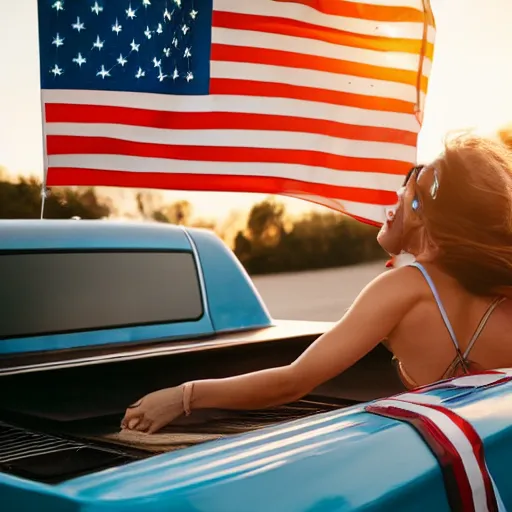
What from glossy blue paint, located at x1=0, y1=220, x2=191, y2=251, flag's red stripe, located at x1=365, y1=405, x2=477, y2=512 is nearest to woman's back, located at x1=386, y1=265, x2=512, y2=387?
flag's red stripe, located at x1=365, y1=405, x2=477, y2=512

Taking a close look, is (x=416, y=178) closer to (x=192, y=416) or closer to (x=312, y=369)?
(x=312, y=369)

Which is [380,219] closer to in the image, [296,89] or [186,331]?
[296,89]

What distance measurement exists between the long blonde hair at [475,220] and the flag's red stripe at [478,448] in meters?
0.70

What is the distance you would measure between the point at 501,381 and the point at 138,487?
3.03 feet

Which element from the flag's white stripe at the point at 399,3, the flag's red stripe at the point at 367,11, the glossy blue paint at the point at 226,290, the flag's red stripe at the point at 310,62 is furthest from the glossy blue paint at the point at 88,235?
the flag's white stripe at the point at 399,3

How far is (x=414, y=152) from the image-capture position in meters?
6.63

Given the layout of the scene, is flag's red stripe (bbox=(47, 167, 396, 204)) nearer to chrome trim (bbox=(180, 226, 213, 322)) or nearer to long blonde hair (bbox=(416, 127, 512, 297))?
chrome trim (bbox=(180, 226, 213, 322))

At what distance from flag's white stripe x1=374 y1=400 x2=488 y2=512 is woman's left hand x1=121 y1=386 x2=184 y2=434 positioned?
589 mm

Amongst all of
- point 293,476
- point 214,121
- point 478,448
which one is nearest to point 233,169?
point 214,121

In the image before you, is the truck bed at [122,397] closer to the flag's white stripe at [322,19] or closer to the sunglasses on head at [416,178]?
the sunglasses on head at [416,178]

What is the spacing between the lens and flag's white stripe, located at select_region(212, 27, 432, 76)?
5.87 metres

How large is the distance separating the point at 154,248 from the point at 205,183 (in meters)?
2.14

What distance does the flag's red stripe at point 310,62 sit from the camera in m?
5.86

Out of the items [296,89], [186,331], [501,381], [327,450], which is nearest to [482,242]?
[501,381]
